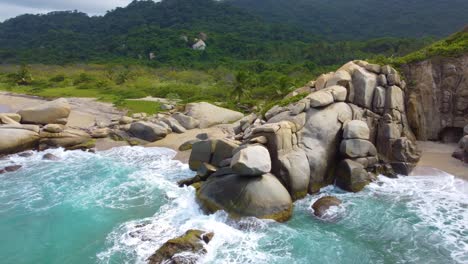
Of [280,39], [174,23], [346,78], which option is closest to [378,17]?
[280,39]

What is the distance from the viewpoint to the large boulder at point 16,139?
27.6 m

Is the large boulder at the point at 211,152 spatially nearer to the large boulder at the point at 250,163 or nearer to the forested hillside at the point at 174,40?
the large boulder at the point at 250,163

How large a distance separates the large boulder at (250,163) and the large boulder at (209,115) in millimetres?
18018

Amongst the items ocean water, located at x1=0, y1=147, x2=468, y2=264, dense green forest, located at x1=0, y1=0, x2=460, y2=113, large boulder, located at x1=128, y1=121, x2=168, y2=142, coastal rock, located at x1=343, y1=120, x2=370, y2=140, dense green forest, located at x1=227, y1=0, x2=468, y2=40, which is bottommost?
ocean water, located at x1=0, y1=147, x2=468, y2=264

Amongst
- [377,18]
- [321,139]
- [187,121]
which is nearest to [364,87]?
[321,139]

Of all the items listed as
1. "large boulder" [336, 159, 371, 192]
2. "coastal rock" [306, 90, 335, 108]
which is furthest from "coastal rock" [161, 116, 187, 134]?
"large boulder" [336, 159, 371, 192]

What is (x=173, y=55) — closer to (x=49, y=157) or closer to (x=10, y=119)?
(x=10, y=119)

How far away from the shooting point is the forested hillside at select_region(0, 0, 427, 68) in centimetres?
9591

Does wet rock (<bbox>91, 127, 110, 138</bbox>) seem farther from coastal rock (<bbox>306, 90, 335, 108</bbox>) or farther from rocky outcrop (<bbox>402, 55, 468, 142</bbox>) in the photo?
rocky outcrop (<bbox>402, 55, 468, 142</bbox>)

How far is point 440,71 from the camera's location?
26.0 meters

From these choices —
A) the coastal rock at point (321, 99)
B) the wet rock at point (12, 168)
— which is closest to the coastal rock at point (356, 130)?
A: the coastal rock at point (321, 99)

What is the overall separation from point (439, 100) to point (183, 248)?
2086 centimetres

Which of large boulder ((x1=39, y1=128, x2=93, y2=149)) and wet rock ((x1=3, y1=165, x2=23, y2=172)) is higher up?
large boulder ((x1=39, y1=128, x2=93, y2=149))

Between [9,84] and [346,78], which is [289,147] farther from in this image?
[9,84]
